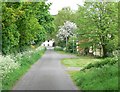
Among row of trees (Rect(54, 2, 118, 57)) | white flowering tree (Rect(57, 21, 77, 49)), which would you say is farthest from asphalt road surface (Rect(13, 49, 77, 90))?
white flowering tree (Rect(57, 21, 77, 49))

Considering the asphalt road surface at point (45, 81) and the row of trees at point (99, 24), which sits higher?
the row of trees at point (99, 24)

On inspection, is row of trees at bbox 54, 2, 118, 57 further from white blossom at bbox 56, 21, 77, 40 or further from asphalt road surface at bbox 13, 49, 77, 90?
white blossom at bbox 56, 21, 77, 40

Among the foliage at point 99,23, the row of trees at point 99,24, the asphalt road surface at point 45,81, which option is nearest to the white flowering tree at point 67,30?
the row of trees at point 99,24

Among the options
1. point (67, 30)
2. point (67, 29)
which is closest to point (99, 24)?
point (67, 29)

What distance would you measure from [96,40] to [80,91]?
129 feet

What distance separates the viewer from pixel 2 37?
2195cm

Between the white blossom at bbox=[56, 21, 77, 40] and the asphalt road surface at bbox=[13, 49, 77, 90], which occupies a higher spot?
the white blossom at bbox=[56, 21, 77, 40]

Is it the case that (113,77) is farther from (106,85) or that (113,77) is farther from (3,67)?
(3,67)

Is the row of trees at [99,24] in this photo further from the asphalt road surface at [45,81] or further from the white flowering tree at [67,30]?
the white flowering tree at [67,30]

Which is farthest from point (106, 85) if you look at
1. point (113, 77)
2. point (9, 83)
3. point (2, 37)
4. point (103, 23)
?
point (103, 23)

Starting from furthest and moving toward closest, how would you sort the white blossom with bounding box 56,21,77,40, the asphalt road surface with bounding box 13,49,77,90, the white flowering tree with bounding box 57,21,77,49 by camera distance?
the white blossom with bounding box 56,21,77,40 → the white flowering tree with bounding box 57,21,77,49 → the asphalt road surface with bounding box 13,49,77,90

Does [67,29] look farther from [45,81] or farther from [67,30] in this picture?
[45,81]

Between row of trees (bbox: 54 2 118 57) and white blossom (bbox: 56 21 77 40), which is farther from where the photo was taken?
white blossom (bbox: 56 21 77 40)

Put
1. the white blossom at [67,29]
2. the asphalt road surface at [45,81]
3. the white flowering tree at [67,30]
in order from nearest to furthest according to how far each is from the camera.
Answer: the asphalt road surface at [45,81]
the white flowering tree at [67,30]
the white blossom at [67,29]
